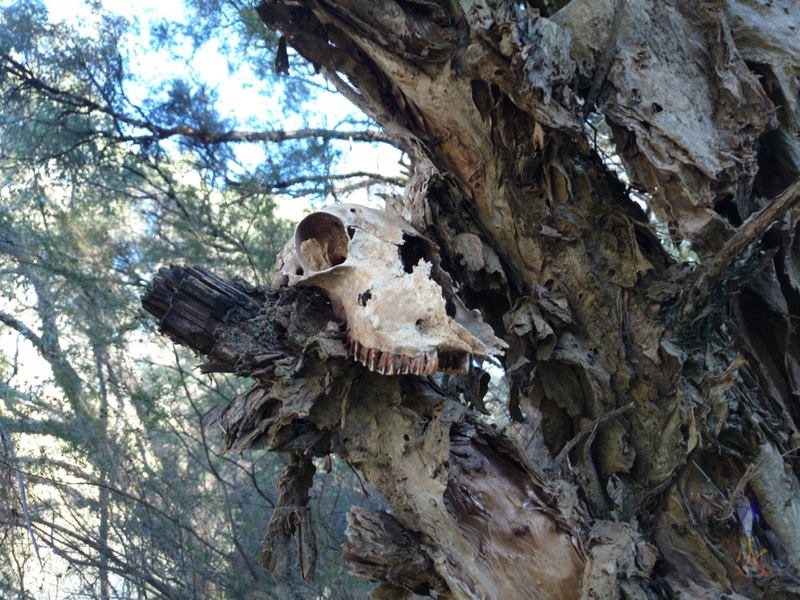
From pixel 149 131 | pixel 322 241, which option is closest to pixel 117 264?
pixel 149 131

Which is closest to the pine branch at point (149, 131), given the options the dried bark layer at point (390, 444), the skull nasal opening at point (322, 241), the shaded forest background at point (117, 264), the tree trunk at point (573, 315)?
the shaded forest background at point (117, 264)

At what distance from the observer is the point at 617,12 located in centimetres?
260

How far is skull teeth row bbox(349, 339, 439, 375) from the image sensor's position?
1813 millimetres

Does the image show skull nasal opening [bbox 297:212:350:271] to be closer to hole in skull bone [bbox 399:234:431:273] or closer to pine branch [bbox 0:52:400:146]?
hole in skull bone [bbox 399:234:431:273]

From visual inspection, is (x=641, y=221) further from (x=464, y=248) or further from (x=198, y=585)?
(x=198, y=585)

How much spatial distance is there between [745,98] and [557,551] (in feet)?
6.27

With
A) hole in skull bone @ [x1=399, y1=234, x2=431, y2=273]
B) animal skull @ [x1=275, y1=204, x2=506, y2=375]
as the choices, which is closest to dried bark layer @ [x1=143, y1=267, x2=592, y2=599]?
animal skull @ [x1=275, y1=204, x2=506, y2=375]

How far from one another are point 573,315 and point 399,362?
41.1 inches

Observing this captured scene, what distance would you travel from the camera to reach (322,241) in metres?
2.37

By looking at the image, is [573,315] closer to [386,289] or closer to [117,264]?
[386,289]

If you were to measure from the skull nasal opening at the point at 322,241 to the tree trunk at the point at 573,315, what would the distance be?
0.17 m

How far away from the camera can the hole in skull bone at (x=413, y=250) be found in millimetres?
2271

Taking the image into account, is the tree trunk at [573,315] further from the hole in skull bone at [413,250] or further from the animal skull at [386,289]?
the hole in skull bone at [413,250]

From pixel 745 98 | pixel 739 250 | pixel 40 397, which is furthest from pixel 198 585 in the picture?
pixel 745 98
